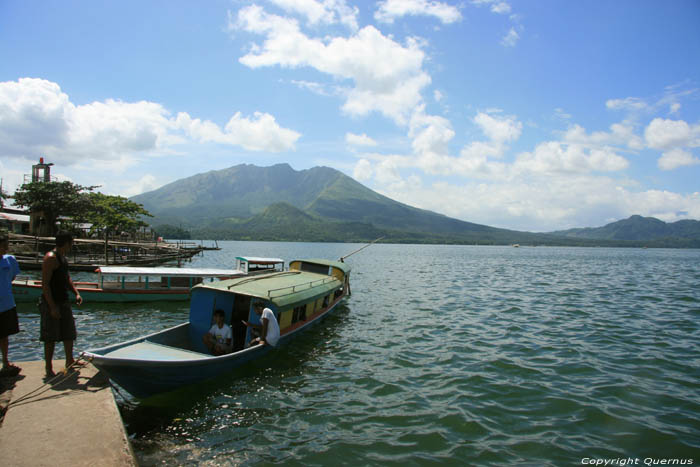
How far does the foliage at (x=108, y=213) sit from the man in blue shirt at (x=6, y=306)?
5120cm

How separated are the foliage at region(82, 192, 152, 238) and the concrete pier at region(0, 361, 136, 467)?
52659 mm

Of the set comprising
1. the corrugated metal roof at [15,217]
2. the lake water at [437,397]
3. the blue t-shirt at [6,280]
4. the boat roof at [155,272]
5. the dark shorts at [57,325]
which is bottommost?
Answer: the lake water at [437,397]

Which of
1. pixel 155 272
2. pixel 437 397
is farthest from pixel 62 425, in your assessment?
pixel 155 272

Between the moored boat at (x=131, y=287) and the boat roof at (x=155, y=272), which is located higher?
the boat roof at (x=155, y=272)

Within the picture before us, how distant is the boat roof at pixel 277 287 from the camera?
1310cm

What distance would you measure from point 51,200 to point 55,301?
51.4 meters

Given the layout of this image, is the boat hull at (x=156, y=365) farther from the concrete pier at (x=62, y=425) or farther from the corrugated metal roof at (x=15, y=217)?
the corrugated metal roof at (x=15, y=217)

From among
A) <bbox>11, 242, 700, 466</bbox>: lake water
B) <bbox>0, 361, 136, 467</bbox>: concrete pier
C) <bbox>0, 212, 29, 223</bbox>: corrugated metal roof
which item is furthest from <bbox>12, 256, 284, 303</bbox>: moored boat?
<bbox>0, 212, 29, 223</bbox>: corrugated metal roof

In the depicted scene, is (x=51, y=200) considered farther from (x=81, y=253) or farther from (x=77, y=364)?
(x=77, y=364)

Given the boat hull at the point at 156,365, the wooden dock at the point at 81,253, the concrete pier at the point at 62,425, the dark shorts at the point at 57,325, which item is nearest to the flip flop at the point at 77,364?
the boat hull at the point at 156,365

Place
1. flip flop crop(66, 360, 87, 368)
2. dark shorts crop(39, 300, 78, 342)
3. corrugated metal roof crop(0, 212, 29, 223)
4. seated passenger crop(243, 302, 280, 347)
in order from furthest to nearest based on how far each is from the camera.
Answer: corrugated metal roof crop(0, 212, 29, 223), seated passenger crop(243, 302, 280, 347), flip flop crop(66, 360, 87, 368), dark shorts crop(39, 300, 78, 342)

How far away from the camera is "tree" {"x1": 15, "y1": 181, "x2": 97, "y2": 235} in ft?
156

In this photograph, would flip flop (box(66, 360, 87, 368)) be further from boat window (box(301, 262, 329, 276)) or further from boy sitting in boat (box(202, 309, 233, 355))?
boat window (box(301, 262, 329, 276))

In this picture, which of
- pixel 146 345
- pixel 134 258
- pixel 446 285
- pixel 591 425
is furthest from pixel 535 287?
pixel 134 258
